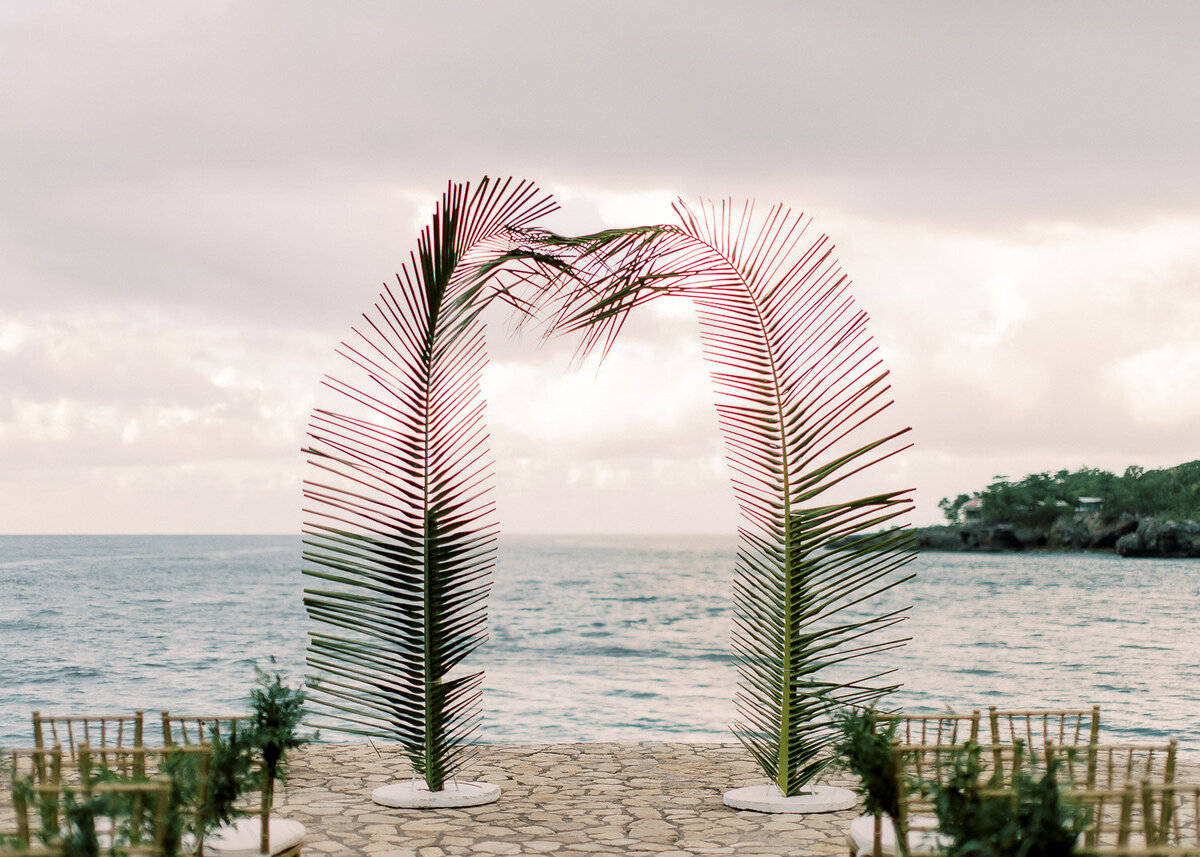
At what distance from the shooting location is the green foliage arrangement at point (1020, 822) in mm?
2900

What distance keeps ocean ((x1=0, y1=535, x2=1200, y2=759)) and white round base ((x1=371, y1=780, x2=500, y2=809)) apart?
120 centimetres

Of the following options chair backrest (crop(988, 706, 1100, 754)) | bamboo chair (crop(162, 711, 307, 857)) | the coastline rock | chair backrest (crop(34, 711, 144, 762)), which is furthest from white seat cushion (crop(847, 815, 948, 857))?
the coastline rock

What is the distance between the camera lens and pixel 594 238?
618cm

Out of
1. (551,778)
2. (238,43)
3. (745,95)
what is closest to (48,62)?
(238,43)

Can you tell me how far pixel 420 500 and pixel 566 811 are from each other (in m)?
2.06

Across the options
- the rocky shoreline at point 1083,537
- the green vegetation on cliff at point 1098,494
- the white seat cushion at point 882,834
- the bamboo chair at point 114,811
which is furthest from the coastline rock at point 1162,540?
the bamboo chair at point 114,811

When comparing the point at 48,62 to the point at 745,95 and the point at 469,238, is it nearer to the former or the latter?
the point at 745,95

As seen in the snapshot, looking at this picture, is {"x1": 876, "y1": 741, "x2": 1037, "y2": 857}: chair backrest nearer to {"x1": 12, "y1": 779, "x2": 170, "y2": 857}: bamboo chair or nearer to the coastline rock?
{"x1": 12, "y1": 779, "x2": 170, "y2": 857}: bamboo chair

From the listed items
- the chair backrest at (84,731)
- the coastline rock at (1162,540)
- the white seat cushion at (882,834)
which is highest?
the coastline rock at (1162,540)

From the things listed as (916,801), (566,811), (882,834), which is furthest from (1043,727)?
(916,801)

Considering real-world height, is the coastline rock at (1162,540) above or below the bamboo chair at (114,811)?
above

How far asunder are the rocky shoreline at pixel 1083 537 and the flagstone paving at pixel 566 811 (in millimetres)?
42705

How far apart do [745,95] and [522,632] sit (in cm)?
2035

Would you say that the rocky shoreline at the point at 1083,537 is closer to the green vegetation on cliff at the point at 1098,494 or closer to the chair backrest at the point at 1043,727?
the green vegetation on cliff at the point at 1098,494
